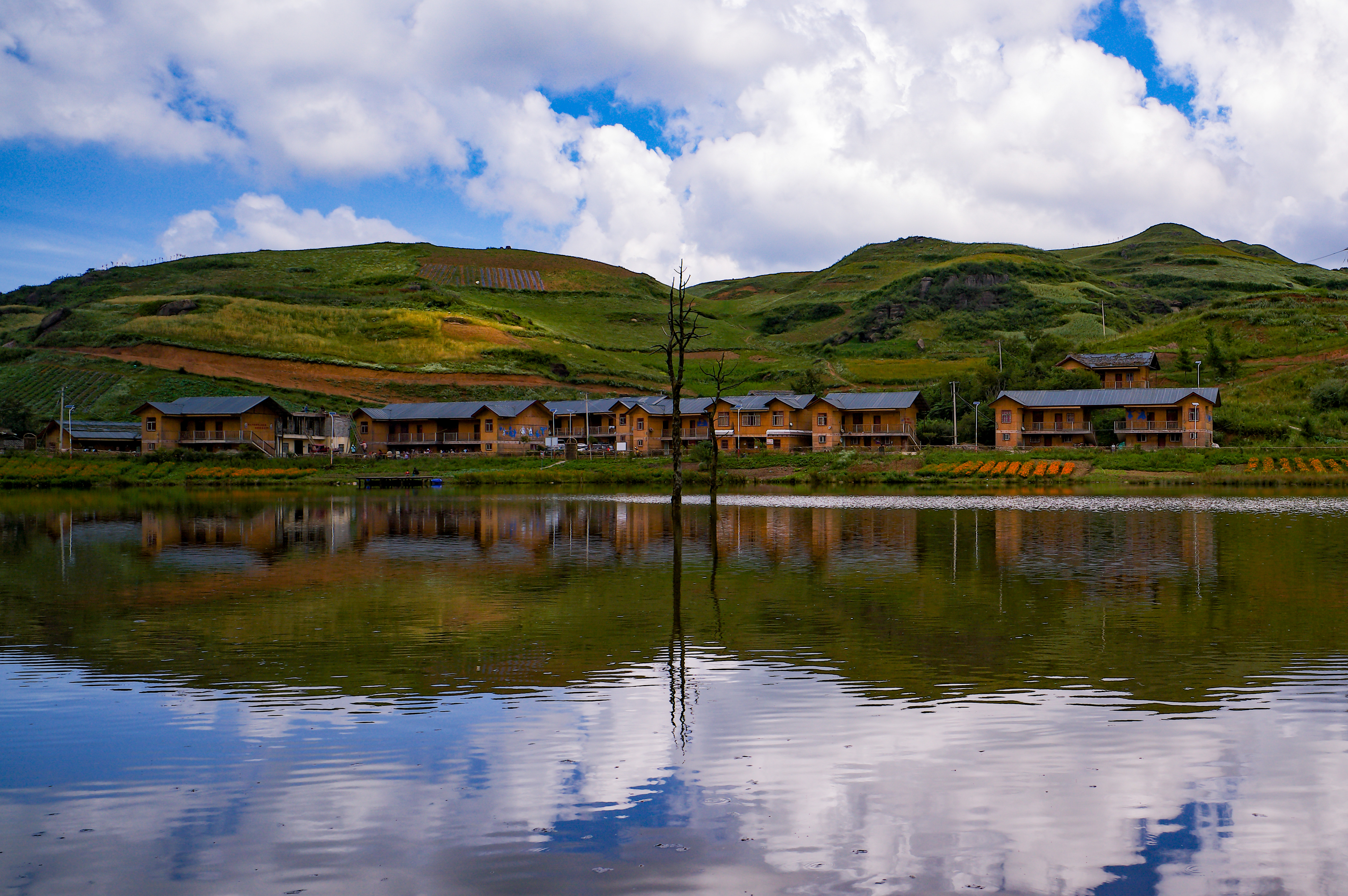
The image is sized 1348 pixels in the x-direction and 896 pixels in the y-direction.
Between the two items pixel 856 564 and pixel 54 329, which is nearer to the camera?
pixel 856 564

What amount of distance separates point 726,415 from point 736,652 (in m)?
89.7

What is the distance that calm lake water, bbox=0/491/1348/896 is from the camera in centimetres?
719

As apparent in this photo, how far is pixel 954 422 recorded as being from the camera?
93250mm

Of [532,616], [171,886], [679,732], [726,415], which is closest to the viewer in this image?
[171,886]

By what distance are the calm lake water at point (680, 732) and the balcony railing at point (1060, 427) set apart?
73881mm

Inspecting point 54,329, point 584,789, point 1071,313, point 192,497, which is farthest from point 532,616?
point 1071,313

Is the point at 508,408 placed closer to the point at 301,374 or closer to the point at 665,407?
the point at 665,407

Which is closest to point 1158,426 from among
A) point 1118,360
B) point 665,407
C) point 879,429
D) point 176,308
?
point 1118,360

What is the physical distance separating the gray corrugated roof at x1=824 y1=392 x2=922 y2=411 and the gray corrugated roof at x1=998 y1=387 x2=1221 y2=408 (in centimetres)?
857

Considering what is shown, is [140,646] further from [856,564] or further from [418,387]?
[418,387]

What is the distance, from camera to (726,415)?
103562 mm

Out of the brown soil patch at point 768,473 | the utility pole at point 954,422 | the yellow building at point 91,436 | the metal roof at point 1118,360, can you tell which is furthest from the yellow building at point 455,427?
the metal roof at point 1118,360

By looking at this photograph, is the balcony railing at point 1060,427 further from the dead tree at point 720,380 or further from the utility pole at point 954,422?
the dead tree at point 720,380

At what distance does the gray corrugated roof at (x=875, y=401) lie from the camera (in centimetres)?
9756
